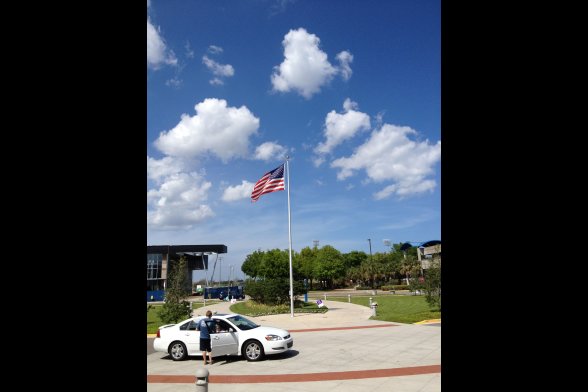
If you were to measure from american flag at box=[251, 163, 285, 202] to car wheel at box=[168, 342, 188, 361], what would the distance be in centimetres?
1273

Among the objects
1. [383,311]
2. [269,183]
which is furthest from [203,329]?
[383,311]

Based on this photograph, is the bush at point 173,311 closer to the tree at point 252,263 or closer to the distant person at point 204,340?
the distant person at point 204,340

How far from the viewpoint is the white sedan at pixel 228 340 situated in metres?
11.4

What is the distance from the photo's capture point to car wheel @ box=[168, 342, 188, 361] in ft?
38.9

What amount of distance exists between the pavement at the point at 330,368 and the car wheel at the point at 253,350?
8.7 inches

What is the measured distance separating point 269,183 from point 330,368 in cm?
1480

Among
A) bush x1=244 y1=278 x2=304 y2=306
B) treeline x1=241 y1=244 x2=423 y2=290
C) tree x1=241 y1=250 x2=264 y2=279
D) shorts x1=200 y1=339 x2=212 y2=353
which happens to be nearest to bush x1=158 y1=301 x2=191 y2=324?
shorts x1=200 y1=339 x2=212 y2=353
